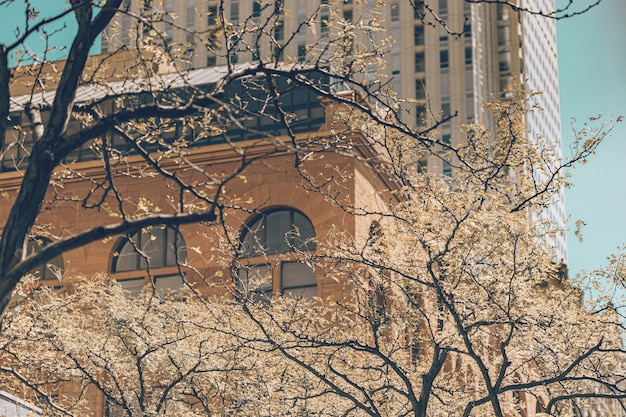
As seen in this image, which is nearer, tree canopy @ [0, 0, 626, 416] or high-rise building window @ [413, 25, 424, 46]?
tree canopy @ [0, 0, 626, 416]

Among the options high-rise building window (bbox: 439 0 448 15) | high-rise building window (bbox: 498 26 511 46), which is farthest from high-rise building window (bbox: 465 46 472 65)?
high-rise building window (bbox: 498 26 511 46)

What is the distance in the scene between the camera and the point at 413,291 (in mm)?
19125

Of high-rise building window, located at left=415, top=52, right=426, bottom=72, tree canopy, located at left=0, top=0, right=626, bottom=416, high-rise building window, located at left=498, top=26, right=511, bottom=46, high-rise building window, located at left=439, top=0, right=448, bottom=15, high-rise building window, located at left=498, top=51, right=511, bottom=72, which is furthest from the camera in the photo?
high-rise building window, located at left=498, top=26, right=511, bottom=46

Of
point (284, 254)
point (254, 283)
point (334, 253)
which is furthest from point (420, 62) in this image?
point (334, 253)

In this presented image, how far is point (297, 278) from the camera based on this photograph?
39.7 meters

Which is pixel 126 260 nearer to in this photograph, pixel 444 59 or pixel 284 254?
pixel 284 254

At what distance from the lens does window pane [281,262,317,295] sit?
3944cm

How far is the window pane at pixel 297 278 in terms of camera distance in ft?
129

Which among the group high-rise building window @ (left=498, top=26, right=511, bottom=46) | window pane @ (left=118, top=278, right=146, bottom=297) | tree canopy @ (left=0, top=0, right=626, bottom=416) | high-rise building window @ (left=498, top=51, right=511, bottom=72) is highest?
high-rise building window @ (left=498, top=26, right=511, bottom=46)

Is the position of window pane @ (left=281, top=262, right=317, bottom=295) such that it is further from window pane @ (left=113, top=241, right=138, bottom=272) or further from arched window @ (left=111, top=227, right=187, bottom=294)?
window pane @ (left=113, top=241, right=138, bottom=272)

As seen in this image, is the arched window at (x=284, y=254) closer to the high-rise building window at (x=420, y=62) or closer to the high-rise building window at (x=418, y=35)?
the high-rise building window at (x=420, y=62)

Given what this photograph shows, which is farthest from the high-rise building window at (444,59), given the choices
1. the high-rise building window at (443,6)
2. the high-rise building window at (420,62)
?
the high-rise building window at (443,6)

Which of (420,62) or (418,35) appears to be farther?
(418,35)

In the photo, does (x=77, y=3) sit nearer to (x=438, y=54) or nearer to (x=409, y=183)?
(x=409, y=183)
